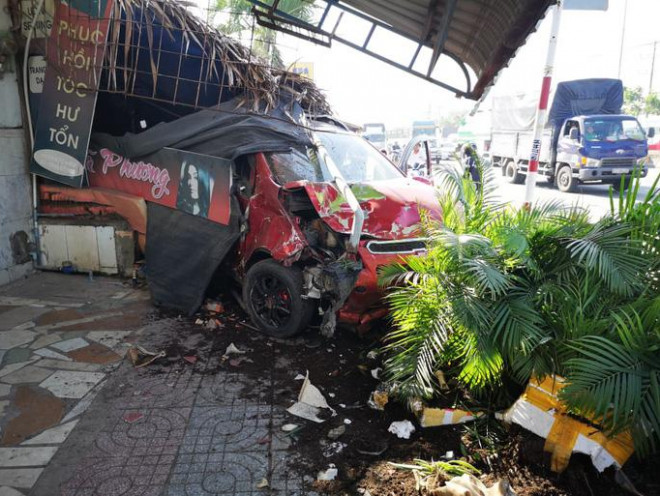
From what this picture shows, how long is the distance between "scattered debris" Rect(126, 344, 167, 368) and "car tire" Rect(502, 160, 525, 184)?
673 inches

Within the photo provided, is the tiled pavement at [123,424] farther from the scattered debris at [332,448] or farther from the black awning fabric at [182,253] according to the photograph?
the black awning fabric at [182,253]

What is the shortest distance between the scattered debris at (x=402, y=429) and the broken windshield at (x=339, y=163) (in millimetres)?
2551

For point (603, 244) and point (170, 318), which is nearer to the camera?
point (603, 244)

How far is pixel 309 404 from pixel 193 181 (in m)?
2.93

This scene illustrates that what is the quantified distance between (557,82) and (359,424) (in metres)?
16.6

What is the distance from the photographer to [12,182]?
19.2ft

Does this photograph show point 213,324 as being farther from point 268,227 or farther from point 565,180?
point 565,180

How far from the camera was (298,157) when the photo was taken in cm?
500

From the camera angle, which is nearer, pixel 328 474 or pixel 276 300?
pixel 328 474

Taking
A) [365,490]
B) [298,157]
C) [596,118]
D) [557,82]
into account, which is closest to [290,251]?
→ [298,157]

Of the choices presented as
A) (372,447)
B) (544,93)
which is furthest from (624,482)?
(544,93)

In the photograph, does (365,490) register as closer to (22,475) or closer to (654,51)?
(22,475)

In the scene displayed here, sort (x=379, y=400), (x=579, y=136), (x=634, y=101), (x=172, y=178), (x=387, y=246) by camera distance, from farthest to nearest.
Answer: (x=634, y=101) < (x=579, y=136) < (x=172, y=178) < (x=387, y=246) < (x=379, y=400)

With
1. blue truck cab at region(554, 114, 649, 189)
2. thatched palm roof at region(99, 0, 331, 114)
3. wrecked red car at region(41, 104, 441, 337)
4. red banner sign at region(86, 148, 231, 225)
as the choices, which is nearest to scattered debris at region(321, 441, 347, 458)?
wrecked red car at region(41, 104, 441, 337)
